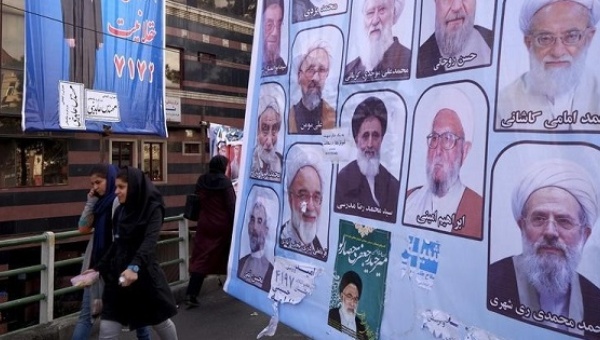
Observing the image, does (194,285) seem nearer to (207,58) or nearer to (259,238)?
(259,238)

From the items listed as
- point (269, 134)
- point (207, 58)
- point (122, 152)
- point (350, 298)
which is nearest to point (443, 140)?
point (350, 298)

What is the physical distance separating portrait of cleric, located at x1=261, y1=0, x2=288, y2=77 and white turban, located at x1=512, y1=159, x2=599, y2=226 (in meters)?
1.64

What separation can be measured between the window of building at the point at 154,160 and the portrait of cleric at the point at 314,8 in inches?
490

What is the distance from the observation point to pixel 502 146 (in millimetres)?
1977

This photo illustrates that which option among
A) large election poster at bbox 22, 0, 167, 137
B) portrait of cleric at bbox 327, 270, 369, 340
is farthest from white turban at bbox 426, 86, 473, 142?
large election poster at bbox 22, 0, 167, 137

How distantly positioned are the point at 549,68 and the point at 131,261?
256 centimetres

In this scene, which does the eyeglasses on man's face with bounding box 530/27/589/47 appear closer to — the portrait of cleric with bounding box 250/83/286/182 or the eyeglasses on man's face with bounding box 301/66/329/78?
the eyeglasses on man's face with bounding box 301/66/329/78

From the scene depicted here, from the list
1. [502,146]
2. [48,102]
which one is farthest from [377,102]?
[48,102]

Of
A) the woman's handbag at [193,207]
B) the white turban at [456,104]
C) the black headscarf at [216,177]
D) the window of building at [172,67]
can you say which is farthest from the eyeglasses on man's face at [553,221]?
the window of building at [172,67]

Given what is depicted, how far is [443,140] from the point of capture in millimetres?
2191

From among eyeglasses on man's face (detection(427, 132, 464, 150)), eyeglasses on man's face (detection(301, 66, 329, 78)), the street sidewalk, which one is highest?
eyeglasses on man's face (detection(301, 66, 329, 78))

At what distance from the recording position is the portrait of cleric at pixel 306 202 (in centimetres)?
282

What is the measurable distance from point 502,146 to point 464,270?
1.64ft

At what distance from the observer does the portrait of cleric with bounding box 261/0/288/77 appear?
126 inches
